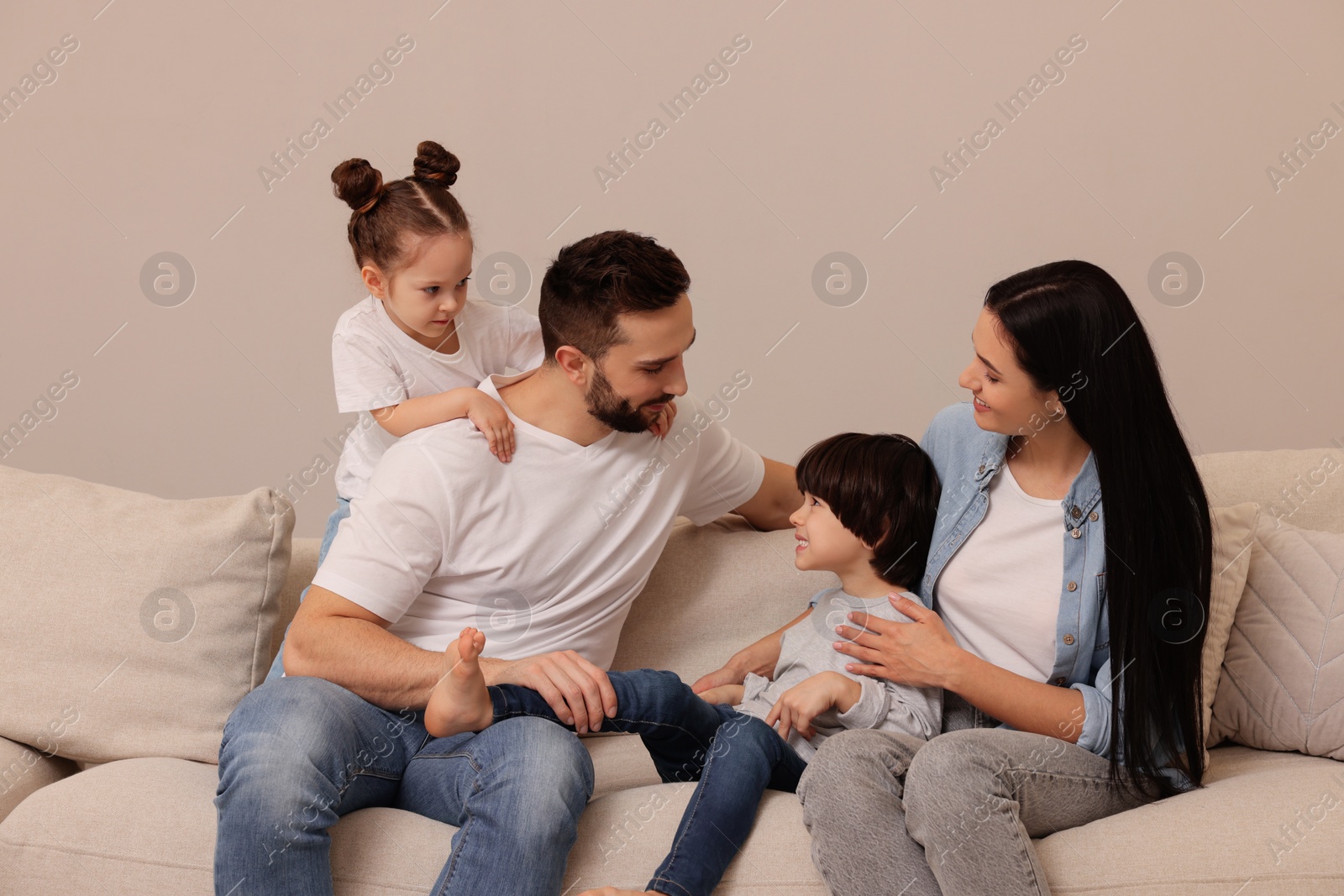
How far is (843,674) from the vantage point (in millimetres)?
1651

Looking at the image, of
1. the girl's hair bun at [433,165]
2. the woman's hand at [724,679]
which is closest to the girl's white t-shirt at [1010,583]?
the woman's hand at [724,679]

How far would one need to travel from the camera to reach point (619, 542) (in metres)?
1.79

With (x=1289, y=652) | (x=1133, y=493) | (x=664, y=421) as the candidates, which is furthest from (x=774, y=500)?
(x=1289, y=652)

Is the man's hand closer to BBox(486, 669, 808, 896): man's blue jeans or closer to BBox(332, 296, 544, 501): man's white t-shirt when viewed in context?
BBox(486, 669, 808, 896): man's blue jeans

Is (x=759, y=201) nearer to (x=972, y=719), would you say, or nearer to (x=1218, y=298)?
(x=1218, y=298)

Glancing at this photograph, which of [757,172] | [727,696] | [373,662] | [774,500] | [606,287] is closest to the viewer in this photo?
[373,662]

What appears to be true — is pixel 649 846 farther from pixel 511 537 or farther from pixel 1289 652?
pixel 1289 652

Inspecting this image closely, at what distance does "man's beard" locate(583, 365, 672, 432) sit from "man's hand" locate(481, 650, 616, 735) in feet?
1.37

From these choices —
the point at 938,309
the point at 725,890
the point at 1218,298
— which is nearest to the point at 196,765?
the point at 725,890

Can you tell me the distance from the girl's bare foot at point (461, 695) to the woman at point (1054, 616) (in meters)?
0.47

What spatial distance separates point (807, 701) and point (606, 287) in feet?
2.40

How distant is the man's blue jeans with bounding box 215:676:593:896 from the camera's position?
52.1 inches

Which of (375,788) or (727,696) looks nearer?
(375,788)

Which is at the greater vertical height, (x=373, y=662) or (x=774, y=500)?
(x=774, y=500)
